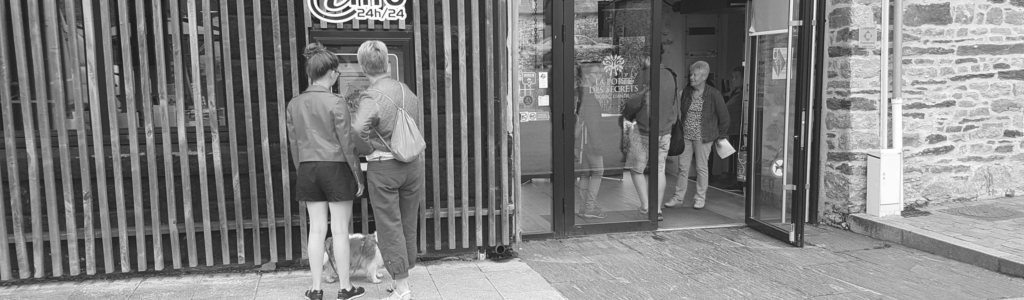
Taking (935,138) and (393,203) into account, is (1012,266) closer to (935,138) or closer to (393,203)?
→ (935,138)

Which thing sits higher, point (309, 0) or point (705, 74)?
point (309, 0)

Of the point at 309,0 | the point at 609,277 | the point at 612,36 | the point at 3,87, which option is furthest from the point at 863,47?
the point at 3,87

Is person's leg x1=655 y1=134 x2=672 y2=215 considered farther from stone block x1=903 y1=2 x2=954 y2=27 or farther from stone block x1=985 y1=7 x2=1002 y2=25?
stone block x1=985 y1=7 x2=1002 y2=25

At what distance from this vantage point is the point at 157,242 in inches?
193

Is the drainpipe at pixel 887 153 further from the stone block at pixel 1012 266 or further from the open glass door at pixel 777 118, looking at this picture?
the stone block at pixel 1012 266

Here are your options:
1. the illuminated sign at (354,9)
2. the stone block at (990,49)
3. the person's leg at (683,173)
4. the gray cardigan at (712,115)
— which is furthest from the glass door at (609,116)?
the stone block at (990,49)

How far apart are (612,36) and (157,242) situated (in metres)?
3.92

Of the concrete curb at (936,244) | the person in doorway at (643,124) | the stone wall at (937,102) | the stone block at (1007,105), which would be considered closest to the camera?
the concrete curb at (936,244)

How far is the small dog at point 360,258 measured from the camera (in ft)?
16.0

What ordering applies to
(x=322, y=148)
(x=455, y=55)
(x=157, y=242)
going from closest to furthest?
(x=322, y=148) < (x=157, y=242) < (x=455, y=55)

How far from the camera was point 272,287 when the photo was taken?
4891mm

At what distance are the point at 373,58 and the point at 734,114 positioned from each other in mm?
5441

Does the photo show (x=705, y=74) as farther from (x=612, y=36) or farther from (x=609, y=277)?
(x=609, y=277)

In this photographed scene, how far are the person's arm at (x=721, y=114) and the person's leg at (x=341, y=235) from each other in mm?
4292
